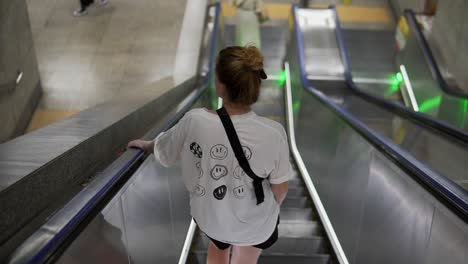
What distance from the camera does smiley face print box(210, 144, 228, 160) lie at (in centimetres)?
168

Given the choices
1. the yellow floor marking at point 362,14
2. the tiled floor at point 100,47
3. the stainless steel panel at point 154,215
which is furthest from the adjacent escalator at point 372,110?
the tiled floor at point 100,47

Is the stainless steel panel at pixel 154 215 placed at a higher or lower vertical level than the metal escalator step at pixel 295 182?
higher

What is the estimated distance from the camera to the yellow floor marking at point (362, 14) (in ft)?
38.1

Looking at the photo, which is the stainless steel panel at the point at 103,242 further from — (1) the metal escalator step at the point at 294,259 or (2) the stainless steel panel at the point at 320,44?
(2) the stainless steel panel at the point at 320,44

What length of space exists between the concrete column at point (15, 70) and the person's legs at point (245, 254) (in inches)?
183

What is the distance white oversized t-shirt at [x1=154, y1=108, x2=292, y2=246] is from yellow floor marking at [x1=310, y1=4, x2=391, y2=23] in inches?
420

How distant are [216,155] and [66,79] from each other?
23.6 ft

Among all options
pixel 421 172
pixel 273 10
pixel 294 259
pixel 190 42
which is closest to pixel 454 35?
pixel 190 42

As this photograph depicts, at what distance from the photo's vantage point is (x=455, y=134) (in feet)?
11.4

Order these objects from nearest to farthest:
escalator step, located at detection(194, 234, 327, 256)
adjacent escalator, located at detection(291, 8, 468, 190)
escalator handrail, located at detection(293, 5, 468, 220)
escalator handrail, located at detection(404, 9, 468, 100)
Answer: escalator handrail, located at detection(293, 5, 468, 220), escalator step, located at detection(194, 234, 327, 256), adjacent escalator, located at detection(291, 8, 468, 190), escalator handrail, located at detection(404, 9, 468, 100)

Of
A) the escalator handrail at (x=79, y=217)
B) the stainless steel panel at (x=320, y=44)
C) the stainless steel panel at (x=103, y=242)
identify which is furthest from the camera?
the stainless steel panel at (x=320, y=44)

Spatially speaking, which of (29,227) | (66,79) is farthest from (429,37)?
(29,227)

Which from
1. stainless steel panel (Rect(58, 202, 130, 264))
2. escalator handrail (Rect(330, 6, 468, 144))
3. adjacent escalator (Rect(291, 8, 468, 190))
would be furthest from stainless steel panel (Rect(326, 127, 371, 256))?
stainless steel panel (Rect(58, 202, 130, 264))

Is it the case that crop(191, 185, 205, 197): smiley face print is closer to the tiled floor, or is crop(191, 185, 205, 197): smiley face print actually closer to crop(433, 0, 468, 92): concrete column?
the tiled floor
